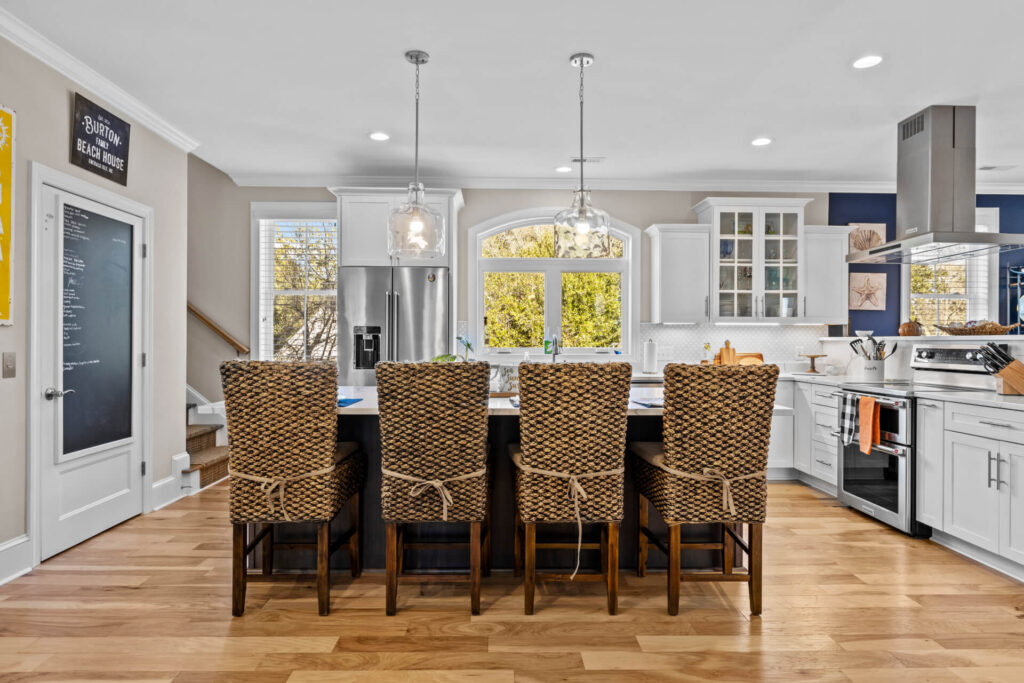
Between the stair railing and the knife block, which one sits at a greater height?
the stair railing

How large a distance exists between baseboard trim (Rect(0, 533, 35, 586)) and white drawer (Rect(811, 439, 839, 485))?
491 centimetres

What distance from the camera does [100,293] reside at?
3.47 metres

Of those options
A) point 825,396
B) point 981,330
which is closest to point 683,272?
point 825,396

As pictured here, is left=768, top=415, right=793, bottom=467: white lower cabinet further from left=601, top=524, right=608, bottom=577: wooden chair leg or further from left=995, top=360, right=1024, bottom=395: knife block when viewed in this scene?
left=601, top=524, right=608, bottom=577: wooden chair leg

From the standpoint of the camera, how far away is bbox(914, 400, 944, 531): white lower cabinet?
3.33 m

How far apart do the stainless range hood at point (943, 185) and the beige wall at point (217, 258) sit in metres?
4.66

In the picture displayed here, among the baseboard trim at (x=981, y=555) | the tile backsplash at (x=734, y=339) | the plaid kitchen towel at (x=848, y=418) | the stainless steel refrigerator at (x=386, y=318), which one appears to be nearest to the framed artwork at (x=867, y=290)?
the tile backsplash at (x=734, y=339)

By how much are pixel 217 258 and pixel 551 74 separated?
3.74 m

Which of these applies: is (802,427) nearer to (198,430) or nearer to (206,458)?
(206,458)

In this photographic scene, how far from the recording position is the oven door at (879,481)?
3.55 metres

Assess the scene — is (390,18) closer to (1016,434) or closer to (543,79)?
(543,79)

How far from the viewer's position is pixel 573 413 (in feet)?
7.72

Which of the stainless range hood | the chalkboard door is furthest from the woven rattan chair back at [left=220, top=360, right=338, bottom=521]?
the stainless range hood

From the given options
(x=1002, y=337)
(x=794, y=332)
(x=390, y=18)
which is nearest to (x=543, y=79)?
(x=390, y=18)
